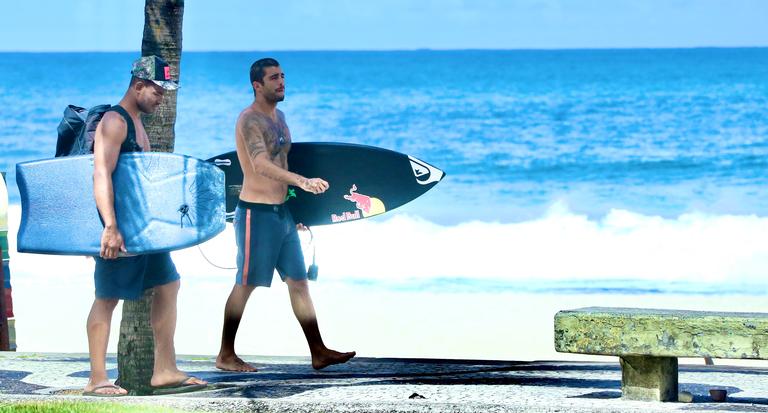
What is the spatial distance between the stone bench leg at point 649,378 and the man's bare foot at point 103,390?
2.26m

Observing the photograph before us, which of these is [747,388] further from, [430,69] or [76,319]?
[430,69]

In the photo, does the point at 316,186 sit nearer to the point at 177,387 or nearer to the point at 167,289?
the point at 167,289

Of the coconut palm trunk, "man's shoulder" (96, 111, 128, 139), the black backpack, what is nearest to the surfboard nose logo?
the coconut palm trunk

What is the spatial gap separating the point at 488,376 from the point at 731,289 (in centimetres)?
1004

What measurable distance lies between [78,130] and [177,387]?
128 cm

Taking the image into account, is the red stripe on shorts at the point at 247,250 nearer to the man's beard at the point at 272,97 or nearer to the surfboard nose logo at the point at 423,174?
the man's beard at the point at 272,97

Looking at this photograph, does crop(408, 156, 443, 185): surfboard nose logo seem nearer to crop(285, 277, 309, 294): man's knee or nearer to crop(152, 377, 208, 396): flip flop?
crop(285, 277, 309, 294): man's knee

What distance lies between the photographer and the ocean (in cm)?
1869

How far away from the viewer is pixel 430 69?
260 feet

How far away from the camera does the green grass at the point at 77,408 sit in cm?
602

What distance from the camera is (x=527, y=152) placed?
130 ft

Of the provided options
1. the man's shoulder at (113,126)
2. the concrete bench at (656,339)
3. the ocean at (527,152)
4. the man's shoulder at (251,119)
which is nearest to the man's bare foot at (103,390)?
the man's shoulder at (113,126)

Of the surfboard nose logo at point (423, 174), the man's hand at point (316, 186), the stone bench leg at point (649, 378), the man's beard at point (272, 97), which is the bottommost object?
the stone bench leg at point (649, 378)

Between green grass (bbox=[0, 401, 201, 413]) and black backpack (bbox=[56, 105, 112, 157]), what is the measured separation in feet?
3.76
